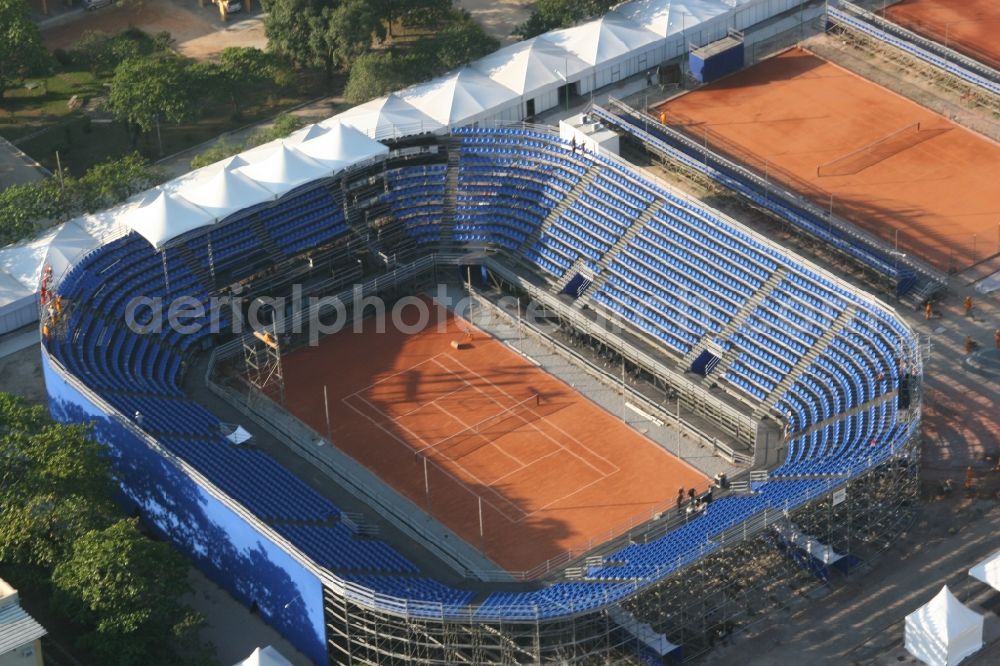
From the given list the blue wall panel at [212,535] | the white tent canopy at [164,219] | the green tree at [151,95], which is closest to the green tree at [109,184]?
the green tree at [151,95]

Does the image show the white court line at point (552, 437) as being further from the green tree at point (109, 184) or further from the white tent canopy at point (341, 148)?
the green tree at point (109, 184)

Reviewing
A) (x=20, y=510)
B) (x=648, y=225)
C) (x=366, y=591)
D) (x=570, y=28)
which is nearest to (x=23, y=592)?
(x=20, y=510)

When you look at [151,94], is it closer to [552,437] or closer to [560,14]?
[560,14]

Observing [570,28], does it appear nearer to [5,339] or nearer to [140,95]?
[140,95]

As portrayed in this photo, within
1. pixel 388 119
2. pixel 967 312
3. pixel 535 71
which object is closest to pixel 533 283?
pixel 388 119

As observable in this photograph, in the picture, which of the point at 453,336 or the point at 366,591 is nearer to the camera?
the point at 366,591
